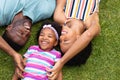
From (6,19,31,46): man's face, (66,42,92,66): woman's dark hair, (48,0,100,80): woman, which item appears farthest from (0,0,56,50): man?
(66,42,92,66): woman's dark hair

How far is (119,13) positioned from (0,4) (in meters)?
1.25

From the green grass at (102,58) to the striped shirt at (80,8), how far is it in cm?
19

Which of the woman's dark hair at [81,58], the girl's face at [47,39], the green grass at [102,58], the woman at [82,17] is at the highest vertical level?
the girl's face at [47,39]

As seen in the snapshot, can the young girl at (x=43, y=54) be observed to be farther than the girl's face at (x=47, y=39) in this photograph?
No

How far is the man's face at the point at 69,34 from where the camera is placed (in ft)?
11.9

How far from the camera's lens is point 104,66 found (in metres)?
3.70

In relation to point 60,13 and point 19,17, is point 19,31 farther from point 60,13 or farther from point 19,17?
point 60,13

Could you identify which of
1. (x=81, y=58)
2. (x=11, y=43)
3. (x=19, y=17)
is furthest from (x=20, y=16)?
(x=81, y=58)

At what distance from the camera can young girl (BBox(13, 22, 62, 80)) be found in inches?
135

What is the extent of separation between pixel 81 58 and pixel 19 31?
640mm

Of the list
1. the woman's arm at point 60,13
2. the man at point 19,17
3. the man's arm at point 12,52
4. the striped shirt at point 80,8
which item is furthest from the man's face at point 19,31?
the striped shirt at point 80,8

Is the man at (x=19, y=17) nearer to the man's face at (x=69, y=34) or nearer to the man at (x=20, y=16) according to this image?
the man at (x=20, y=16)

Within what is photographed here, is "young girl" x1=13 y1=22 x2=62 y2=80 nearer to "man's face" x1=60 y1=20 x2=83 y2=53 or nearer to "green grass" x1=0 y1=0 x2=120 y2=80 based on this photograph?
"man's face" x1=60 y1=20 x2=83 y2=53


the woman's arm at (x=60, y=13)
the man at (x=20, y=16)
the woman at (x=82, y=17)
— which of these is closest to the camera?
the woman at (x=82, y=17)
